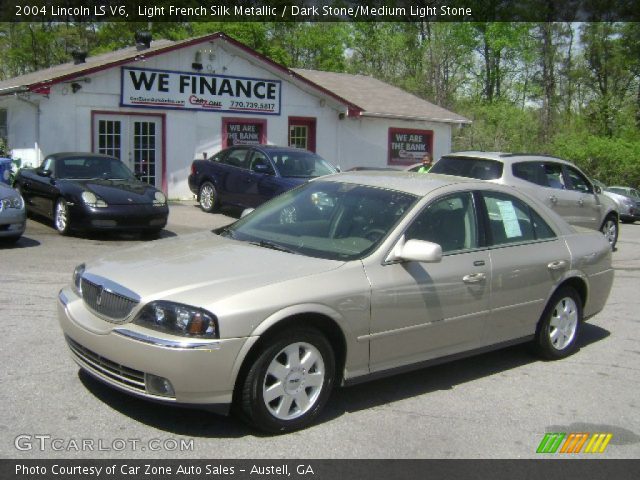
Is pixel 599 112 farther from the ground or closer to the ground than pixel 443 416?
farther from the ground

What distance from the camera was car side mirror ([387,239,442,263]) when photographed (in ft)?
15.8

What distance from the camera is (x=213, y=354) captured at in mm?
4105

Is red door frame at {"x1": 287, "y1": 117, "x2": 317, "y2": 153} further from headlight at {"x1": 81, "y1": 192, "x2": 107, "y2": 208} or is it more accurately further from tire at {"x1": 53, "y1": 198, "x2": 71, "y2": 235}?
headlight at {"x1": 81, "y1": 192, "x2": 107, "y2": 208}

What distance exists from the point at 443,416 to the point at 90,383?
95.5 inches

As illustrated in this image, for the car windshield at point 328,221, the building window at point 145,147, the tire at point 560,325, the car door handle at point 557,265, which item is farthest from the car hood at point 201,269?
the building window at point 145,147

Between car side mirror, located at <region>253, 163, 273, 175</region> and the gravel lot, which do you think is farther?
car side mirror, located at <region>253, 163, 273, 175</region>

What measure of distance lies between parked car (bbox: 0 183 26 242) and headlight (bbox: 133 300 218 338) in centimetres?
723

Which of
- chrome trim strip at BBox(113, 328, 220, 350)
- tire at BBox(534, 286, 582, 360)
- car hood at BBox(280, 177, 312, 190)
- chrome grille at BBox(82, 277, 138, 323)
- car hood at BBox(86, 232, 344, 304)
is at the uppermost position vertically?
car hood at BBox(280, 177, 312, 190)

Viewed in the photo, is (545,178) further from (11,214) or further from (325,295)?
(325,295)

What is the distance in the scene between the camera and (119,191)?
1237 centimetres

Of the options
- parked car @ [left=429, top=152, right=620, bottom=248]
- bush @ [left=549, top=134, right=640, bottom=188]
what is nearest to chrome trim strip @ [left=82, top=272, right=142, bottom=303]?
parked car @ [left=429, top=152, right=620, bottom=248]

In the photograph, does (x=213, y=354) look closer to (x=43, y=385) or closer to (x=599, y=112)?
(x=43, y=385)

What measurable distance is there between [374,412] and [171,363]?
1548 mm

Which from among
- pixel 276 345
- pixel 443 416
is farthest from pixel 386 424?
pixel 276 345
